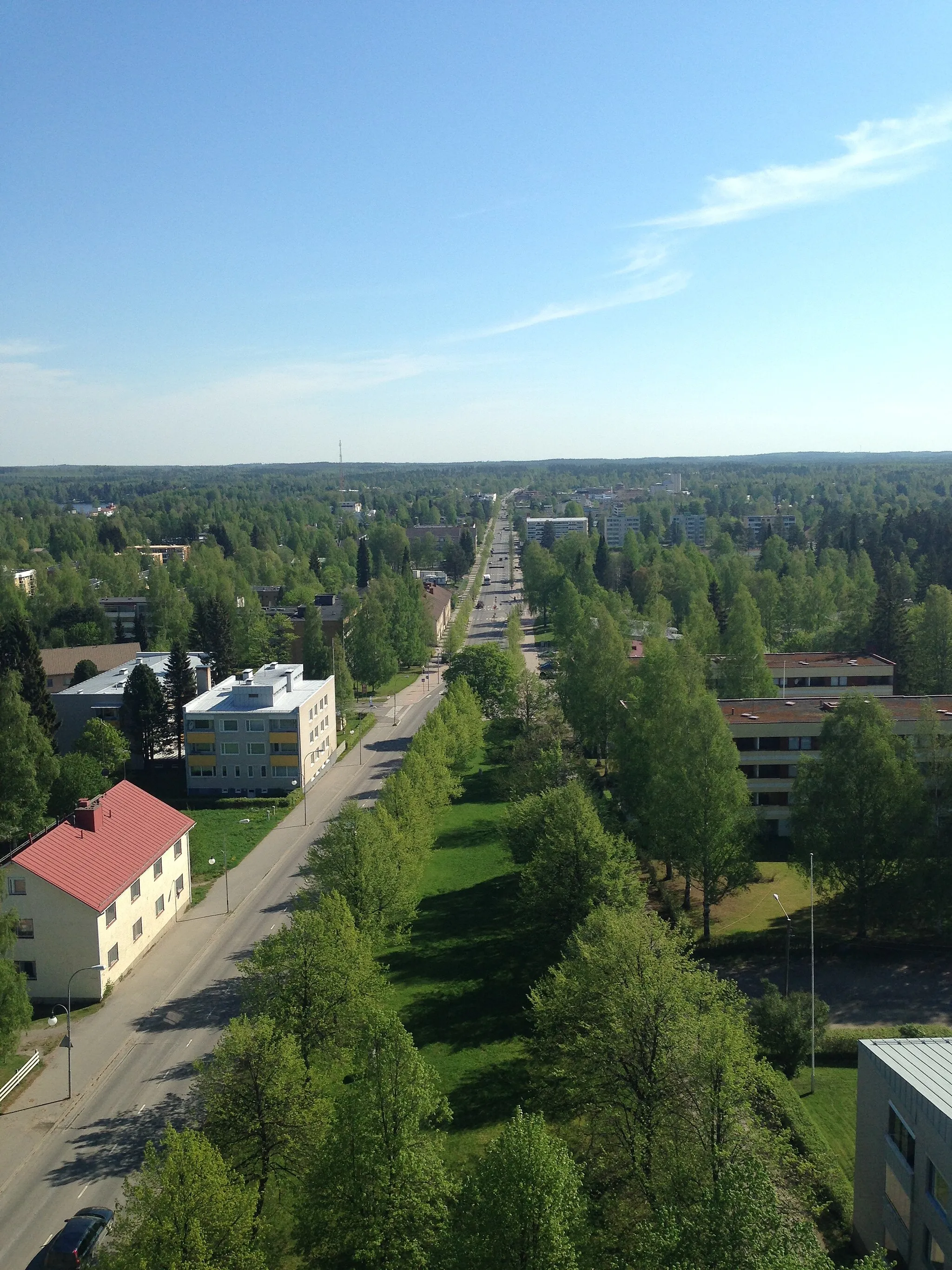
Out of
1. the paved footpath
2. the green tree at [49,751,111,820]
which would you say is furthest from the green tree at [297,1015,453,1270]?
the green tree at [49,751,111,820]

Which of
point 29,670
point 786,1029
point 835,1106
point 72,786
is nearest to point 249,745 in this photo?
point 72,786

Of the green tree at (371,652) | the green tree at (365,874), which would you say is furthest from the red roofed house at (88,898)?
the green tree at (371,652)

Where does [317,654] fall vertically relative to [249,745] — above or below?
above

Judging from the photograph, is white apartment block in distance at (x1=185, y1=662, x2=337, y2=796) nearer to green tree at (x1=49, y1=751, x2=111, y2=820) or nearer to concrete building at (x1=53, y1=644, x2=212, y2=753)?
concrete building at (x1=53, y1=644, x2=212, y2=753)

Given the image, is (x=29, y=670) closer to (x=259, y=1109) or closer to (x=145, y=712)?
(x=145, y=712)

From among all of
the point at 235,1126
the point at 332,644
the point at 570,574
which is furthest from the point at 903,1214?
the point at 570,574

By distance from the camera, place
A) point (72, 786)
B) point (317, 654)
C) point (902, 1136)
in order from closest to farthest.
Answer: point (902, 1136) → point (72, 786) → point (317, 654)

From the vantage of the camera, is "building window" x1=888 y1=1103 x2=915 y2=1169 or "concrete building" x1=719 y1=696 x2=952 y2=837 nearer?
"building window" x1=888 y1=1103 x2=915 y2=1169
